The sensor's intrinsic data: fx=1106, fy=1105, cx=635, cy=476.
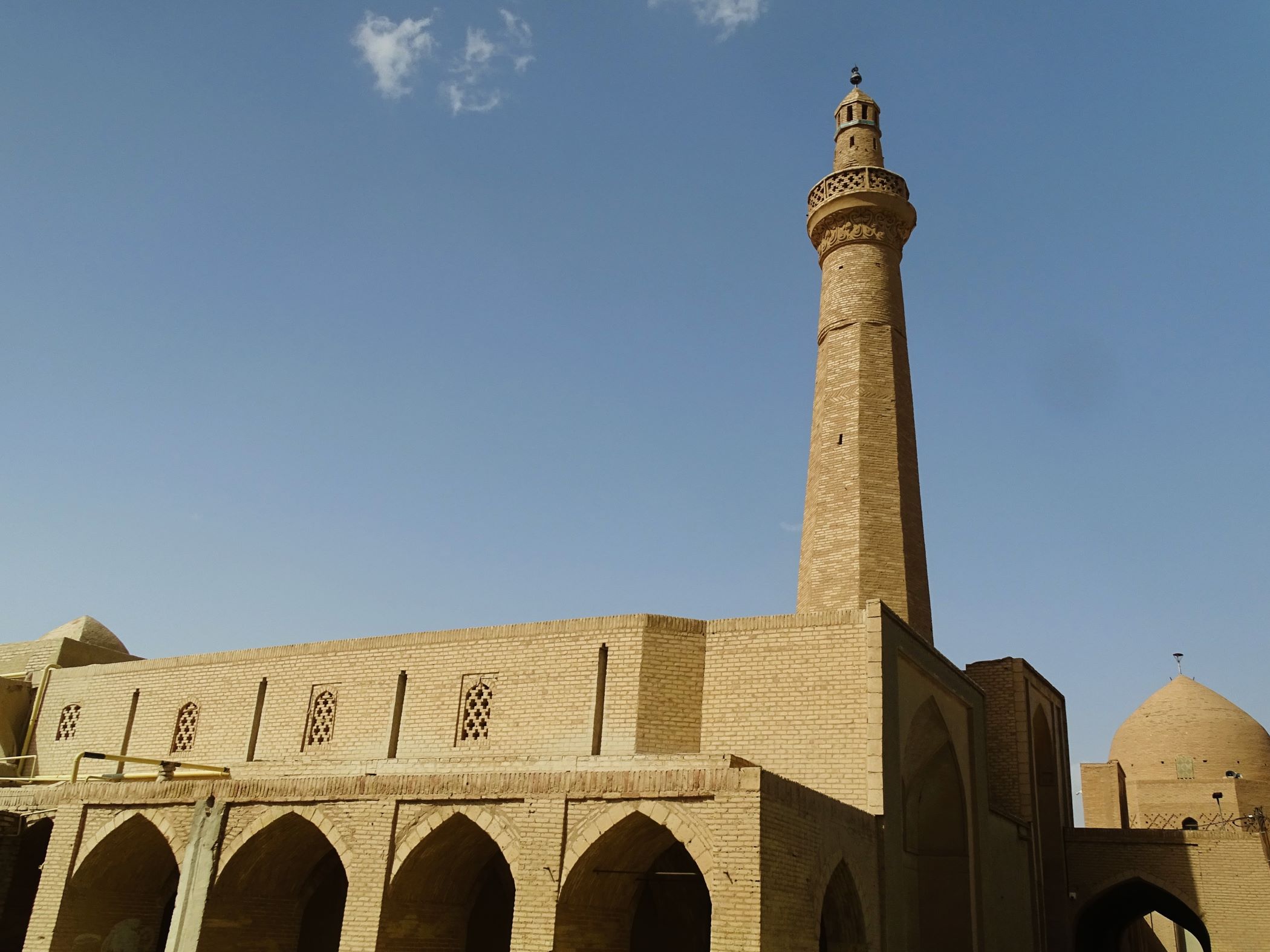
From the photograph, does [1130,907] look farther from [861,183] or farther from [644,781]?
[644,781]

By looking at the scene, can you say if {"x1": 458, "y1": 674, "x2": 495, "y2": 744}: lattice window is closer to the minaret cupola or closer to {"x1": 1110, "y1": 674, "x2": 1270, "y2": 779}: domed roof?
the minaret cupola

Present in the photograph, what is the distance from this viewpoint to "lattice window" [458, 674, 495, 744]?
15.8 metres

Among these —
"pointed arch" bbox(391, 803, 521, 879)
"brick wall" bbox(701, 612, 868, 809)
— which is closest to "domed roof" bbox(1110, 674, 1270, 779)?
"brick wall" bbox(701, 612, 868, 809)

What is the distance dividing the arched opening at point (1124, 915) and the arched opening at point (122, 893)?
17.7 m

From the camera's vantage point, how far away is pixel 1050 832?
22656 millimetres

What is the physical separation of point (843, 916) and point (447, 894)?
4.68 meters

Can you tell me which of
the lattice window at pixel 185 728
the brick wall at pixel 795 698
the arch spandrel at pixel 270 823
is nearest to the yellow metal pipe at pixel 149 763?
the lattice window at pixel 185 728

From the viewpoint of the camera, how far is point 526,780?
39.1 feet

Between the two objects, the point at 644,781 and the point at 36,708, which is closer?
the point at 644,781

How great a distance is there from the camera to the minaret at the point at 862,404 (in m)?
18.3

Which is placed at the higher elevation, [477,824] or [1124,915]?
[1124,915]

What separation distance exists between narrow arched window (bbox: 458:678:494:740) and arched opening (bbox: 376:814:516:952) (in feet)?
6.45

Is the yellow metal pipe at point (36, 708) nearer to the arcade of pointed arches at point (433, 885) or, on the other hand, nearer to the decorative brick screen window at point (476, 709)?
the arcade of pointed arches at point (433, 885)

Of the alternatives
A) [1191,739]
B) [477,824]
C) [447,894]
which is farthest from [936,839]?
[1191,739]
